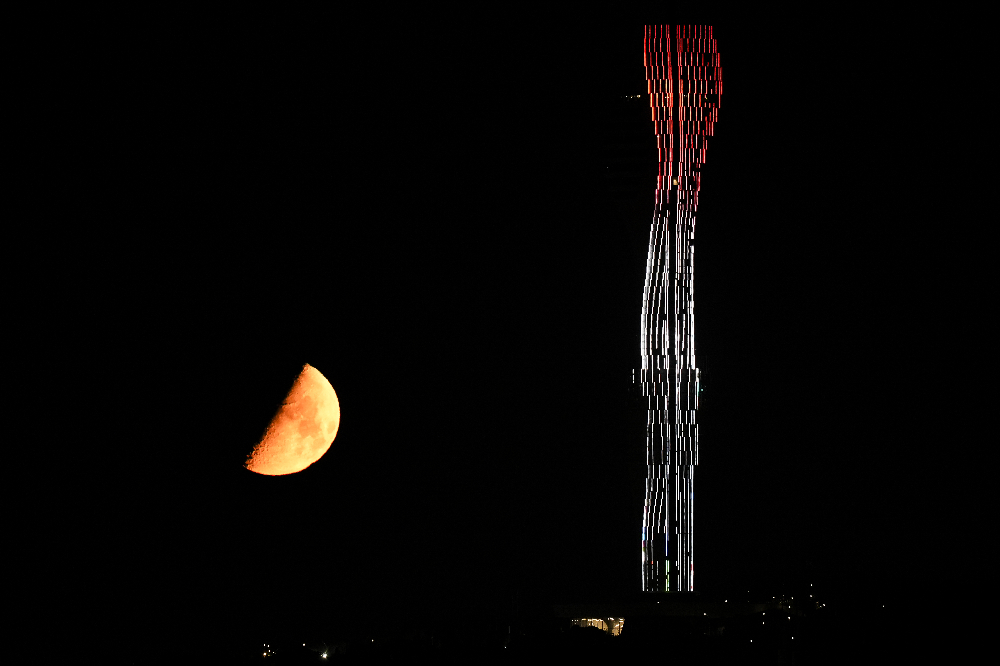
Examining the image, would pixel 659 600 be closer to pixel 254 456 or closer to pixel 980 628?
pixel 980 628

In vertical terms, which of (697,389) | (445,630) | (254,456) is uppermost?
(697,389)

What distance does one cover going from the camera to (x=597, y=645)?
830 centimetres

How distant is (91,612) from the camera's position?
10.4 meters

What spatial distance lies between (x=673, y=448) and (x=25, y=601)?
12.1 metres

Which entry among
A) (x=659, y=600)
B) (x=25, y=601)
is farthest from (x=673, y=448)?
(x=25, y=601)

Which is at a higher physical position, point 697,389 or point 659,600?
point 697,389

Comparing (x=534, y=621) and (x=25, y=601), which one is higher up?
(x=534, y=621)

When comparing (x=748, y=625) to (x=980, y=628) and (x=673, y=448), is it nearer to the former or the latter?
(x=980, y=628)

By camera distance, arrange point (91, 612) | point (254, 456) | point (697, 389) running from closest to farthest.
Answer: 1. point (254, 456)
2. point (91, 612)
3. point (697, 389)

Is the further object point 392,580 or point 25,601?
point 392,580

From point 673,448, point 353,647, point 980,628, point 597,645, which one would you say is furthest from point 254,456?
point 673,448

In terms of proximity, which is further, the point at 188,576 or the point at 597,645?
the point at 188,576

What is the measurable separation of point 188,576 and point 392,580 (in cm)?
367

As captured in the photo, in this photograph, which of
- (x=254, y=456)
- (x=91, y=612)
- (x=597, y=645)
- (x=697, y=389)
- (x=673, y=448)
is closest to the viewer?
(x=597, y=645)
